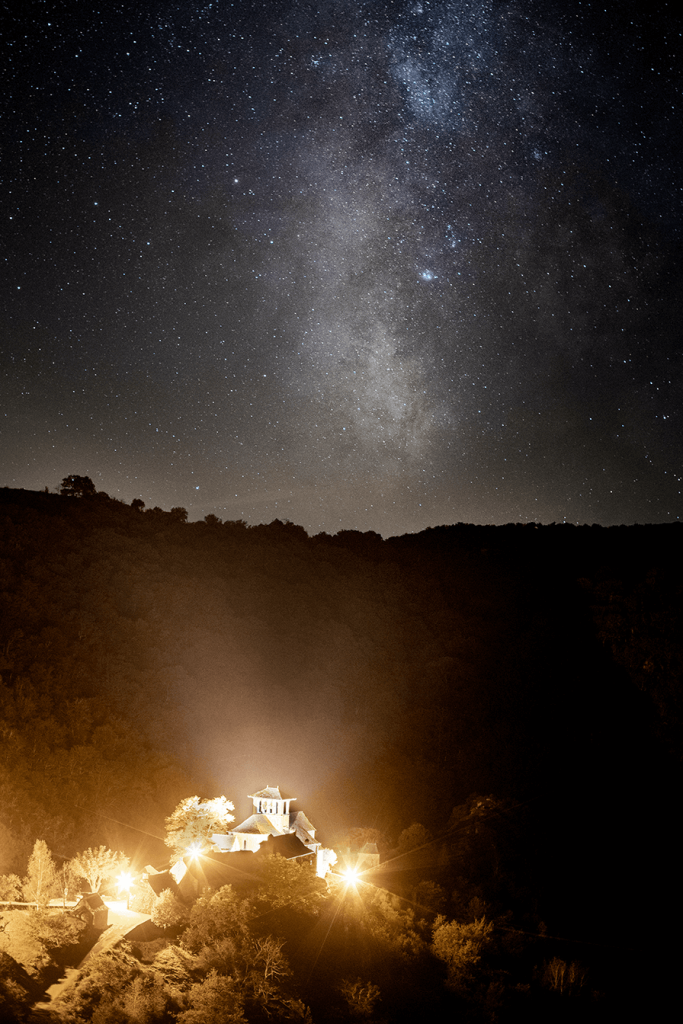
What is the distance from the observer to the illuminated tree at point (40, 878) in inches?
983

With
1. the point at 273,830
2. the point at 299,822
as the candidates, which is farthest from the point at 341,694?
the point at 273,830

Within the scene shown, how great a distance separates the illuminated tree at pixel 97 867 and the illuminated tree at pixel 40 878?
1.13m

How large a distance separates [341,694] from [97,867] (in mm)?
36747

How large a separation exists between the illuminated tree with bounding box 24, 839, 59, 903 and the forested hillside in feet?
9.36

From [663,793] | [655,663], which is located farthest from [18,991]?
[655,663]

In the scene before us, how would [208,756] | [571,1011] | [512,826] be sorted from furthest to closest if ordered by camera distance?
1. [512,826]
2. [208,756]
3. [571,1011]

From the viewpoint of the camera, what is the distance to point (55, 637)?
154ft

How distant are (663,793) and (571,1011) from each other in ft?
112

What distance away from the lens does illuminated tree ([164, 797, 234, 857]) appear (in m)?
29.8

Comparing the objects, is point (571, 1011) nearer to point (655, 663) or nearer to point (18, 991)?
point (18, 991)

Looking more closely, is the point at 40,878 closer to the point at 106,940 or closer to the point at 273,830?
the point at 106,940

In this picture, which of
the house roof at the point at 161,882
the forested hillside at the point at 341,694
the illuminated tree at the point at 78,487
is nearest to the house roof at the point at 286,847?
the house roof at the point at 161,882

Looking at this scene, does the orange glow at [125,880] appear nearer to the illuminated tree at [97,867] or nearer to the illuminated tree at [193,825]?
the illuminated tree at [97,867]

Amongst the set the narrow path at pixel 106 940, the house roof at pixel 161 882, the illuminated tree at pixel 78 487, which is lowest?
the narrow path at pixel 106 940
